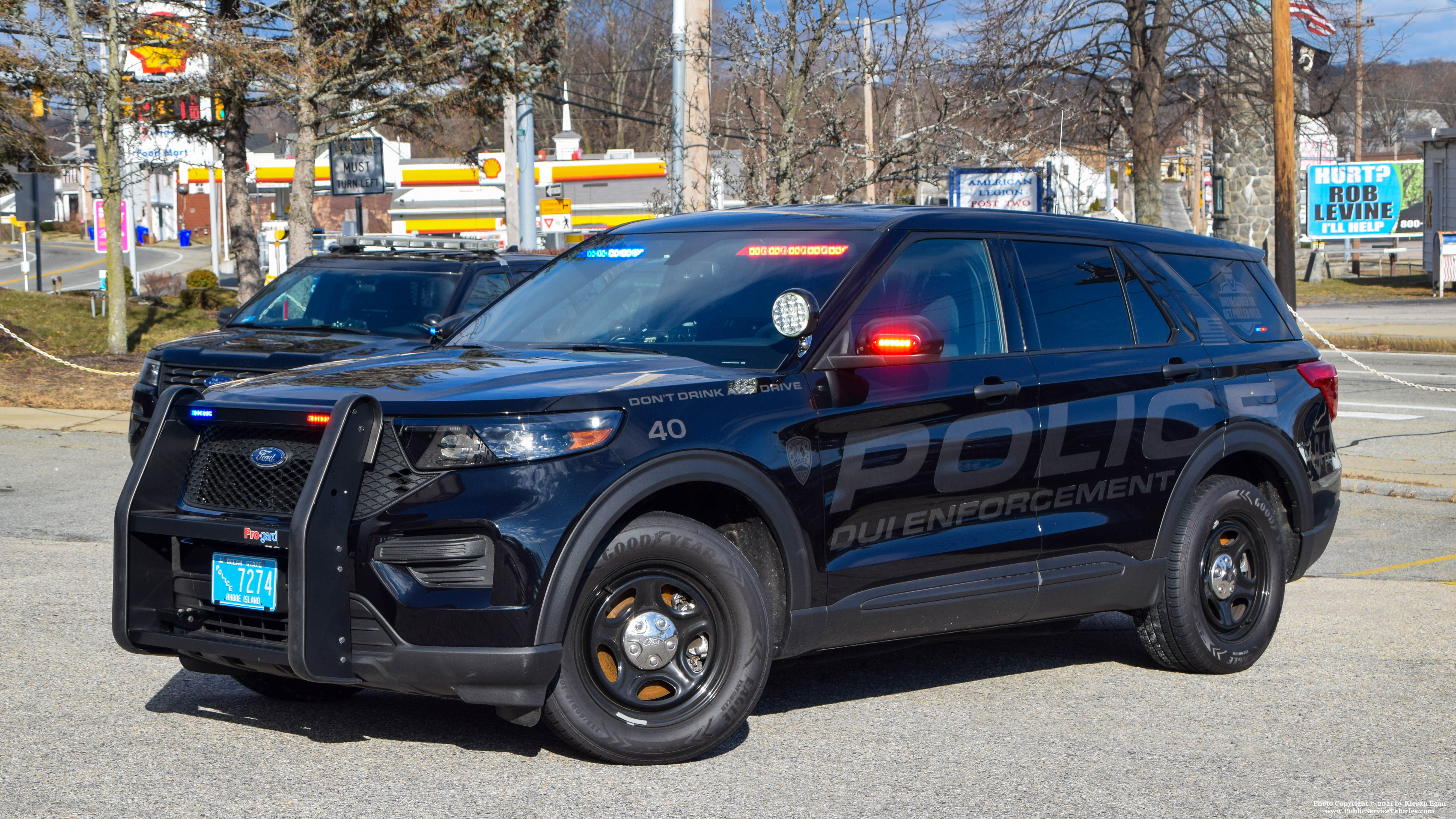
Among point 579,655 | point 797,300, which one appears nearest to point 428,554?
point 579,655

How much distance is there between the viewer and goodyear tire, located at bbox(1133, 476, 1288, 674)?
6148mm

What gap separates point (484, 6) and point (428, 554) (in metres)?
16.8

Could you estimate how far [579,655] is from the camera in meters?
4.59

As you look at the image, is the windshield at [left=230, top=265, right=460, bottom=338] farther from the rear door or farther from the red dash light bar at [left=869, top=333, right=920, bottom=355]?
the red dash light bar at [left=869, top=333, right=920, bottom=355]

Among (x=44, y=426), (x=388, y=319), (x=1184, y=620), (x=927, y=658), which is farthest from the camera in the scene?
(x=44, y=426)

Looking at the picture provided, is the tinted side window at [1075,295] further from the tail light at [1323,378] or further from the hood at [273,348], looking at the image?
the hood at [273,348]

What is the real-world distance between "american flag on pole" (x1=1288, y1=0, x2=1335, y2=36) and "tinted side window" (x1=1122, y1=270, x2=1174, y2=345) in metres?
25.4

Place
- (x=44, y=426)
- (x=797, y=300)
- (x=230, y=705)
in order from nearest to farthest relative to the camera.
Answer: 1. (x=797, y=300)
2. (x=230, y=705)
3. (x=44, y=426)

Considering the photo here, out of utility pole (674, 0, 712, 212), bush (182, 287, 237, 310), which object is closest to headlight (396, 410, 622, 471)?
utility pole (674, 0, 712, 212)

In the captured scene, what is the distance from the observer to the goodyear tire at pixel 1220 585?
242 inches

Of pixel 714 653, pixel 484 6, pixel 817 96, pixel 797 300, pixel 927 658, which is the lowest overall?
pixel 927 658

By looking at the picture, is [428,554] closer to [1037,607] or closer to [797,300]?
[797,300]

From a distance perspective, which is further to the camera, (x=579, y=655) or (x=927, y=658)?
(x=927, y=658)

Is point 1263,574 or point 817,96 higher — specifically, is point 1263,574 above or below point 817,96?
below
